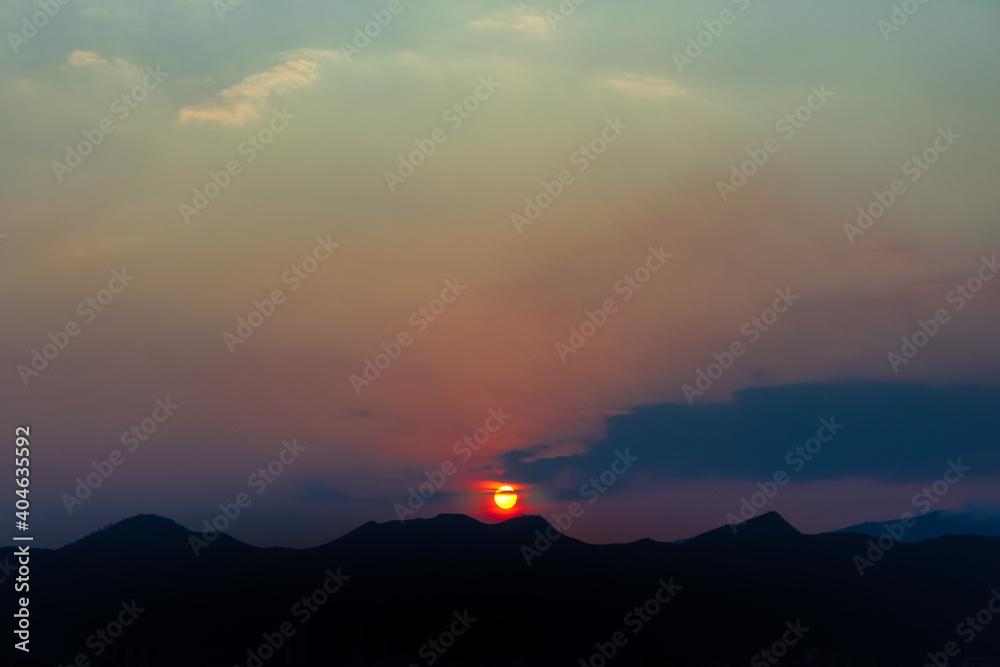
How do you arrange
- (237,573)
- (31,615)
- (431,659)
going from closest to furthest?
1. (431,659)
2. (31,615)
3. (237,573)

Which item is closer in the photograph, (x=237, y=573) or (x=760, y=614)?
(x=760, y=614)

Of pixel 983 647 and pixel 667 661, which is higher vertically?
pixel 667 661

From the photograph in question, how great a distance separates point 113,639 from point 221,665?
2486 cm

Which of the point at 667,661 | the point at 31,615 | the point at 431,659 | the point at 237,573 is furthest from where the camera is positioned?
the point at 237,573

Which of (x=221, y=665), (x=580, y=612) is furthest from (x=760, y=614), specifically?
(x=221, y=665)

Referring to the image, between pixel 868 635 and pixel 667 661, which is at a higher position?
pixel 667 661

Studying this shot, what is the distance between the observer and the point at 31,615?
171 m

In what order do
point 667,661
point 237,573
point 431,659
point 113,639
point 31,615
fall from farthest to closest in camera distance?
1. point 237,573
2. point 31,615
3. point 113,639
4. point 431,659
5. point 667,661

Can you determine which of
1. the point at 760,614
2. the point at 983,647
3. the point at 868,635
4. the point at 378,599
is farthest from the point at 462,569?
the point at 983,647

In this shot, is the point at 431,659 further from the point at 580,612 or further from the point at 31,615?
the point at 31,615

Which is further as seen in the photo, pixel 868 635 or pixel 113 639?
pixel 868 635

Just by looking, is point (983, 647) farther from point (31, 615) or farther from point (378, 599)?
point (31, 615)

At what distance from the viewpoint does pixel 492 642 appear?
159 m

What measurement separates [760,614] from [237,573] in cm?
10246
